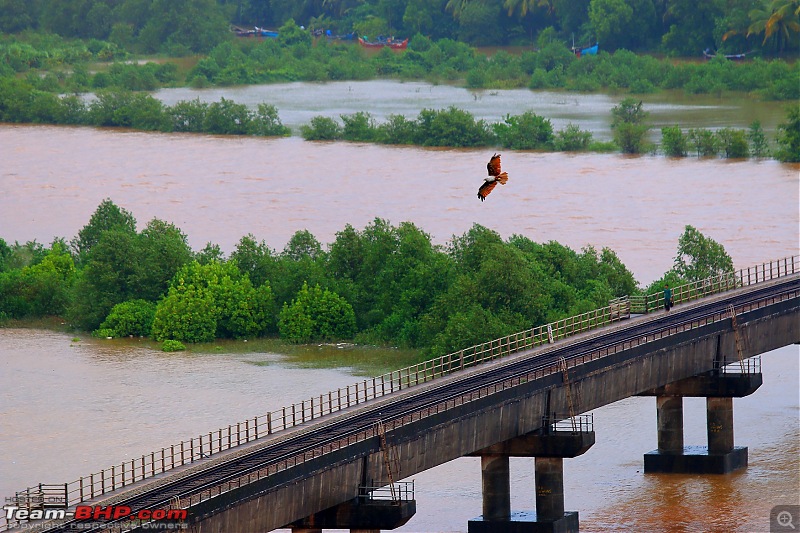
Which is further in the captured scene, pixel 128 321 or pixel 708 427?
pixel 128 321

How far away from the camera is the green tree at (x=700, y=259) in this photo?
70.0 meters

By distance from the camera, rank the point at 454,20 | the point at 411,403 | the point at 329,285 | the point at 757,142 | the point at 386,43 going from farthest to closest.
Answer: the point at 386,43 < the point at 454,20 < the point at 757,142 < the point at 329,285 < the point at 411,403

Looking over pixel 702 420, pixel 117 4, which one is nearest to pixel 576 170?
pixel 702 420

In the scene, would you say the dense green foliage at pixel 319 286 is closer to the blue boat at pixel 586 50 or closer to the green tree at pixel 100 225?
the green tree at pixel 100 225

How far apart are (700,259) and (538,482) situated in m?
25.8

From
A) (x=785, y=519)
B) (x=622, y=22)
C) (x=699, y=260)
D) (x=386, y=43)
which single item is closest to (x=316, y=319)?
(x=699, y=260)

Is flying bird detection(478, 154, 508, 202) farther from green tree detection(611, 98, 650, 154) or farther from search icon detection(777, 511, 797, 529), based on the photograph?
green tree detection(611, 98, 650, 154)

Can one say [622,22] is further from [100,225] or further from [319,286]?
[319,286]

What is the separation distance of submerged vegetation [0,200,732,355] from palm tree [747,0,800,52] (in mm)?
57558

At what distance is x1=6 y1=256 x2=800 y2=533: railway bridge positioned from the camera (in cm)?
3784

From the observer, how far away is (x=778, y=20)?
130m

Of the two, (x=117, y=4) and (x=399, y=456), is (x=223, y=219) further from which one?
(x=117, y=4)

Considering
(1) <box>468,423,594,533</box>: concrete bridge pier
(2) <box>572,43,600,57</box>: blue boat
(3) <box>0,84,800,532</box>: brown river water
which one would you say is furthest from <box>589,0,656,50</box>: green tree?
(1) <box>468,423,594,533</box>: concrete bridge pier

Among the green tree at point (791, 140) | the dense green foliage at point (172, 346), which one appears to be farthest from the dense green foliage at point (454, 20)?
the dense green foliage at point (172, 346)
